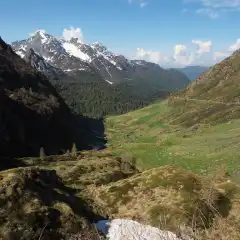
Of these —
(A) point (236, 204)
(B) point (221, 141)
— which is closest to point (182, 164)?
(B) point (221, 141)

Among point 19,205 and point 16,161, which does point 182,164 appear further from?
point 19,205

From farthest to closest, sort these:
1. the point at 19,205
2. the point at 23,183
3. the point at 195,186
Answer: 1. the point at 195,186
2. the point at 23,183
3. the point at 19,205

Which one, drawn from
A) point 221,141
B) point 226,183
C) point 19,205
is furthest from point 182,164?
point 19,205

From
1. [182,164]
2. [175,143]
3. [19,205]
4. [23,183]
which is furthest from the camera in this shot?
[175,143]

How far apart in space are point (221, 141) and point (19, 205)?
156m

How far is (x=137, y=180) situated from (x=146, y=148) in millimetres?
110232

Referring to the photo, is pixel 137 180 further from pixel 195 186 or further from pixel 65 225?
pixel 65 225

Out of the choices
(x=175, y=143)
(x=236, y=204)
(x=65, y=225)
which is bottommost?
(x=175, y=143)

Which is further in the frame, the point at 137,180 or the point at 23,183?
the point at 137,180

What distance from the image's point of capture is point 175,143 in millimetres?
198625

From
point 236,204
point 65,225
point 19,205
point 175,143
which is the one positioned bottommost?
point 175,143

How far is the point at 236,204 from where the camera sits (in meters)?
49.8

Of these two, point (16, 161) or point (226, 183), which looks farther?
point (16, 161)

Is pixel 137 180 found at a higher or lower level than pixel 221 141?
higher
